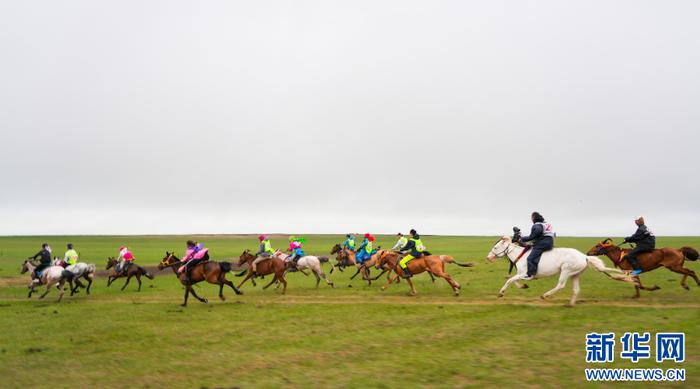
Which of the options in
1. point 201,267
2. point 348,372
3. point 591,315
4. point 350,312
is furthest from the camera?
point 201,267

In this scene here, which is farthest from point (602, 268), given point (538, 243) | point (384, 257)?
point (384, 257)

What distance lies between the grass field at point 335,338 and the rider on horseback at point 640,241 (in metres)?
1.23

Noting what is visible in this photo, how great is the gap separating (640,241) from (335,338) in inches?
503

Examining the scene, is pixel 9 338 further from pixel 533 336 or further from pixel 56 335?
pixel 533 336

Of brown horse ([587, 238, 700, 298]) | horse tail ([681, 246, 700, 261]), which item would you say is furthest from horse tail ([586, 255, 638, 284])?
horse tail ([681, 246, 700, 261])

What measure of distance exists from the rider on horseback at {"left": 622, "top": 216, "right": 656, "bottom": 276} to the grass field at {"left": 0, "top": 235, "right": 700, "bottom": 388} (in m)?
1.23

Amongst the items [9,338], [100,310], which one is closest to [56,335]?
[9,338]

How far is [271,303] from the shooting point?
60.8 ft

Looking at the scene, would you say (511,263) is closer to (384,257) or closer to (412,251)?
(412,251)

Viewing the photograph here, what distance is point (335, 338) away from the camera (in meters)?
12.0

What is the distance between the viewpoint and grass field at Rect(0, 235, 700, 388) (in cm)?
895

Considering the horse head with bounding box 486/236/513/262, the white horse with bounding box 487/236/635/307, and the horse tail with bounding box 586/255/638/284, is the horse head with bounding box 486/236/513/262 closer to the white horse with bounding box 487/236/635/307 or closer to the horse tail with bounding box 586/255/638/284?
the white horse with bounding box 487/236/635/307

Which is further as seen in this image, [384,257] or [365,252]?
[365,252]

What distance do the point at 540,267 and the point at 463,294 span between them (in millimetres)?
4055
